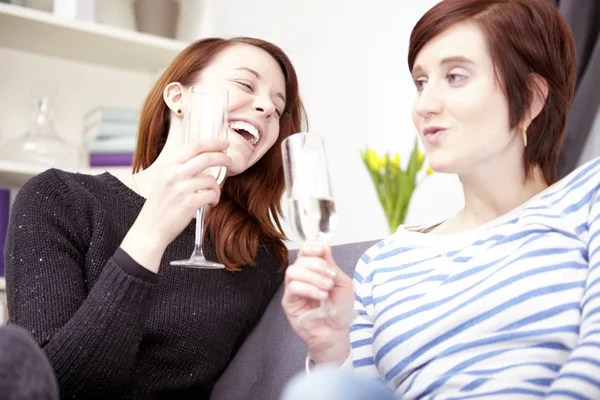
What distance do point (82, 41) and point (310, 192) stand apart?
6.57 ft

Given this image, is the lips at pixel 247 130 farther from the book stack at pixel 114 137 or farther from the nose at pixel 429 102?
the book stack at pixel 114 137

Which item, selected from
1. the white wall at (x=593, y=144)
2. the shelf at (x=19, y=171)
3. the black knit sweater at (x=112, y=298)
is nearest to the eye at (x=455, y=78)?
the black knit sweater at (x=112, y=298)

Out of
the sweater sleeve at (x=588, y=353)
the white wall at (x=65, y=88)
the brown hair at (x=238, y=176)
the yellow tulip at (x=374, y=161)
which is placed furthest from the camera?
the white wall at (x=65, y=88)

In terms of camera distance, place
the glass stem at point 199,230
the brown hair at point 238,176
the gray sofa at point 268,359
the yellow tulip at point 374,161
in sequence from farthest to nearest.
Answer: the yellow tulip at point 374,161 < the brown hair at point 238,176 < the gray sofa at point 268,359 < the glass stem at point 199,230

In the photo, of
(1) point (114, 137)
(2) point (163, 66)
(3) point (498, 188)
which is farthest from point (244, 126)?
(2) point (163, 66)

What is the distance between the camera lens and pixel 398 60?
2.77 m

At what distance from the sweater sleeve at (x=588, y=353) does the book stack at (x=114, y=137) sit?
1.94 meters

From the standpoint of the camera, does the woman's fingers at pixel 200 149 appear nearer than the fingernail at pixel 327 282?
No

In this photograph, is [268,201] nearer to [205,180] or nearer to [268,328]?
[268,328]

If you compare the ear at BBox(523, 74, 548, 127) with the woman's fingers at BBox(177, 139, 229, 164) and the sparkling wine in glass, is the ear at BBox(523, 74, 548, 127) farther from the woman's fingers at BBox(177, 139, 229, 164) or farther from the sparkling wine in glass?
the woman's fingers at BBox(177, 139, 229, 164)

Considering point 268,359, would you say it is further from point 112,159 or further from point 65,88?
point 65,88

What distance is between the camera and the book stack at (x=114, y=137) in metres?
2.71

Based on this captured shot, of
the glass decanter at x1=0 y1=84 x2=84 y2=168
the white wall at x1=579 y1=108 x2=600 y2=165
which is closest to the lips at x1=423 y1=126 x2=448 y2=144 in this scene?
the white wall at x1=579 y1=108 x2=600 y2=165

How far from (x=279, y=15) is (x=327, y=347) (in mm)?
2297
